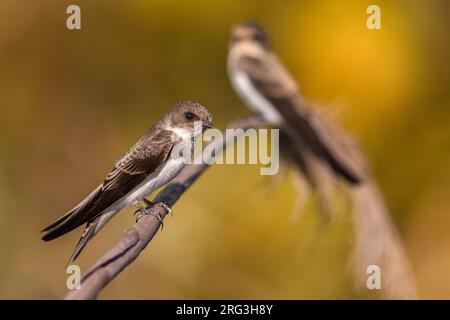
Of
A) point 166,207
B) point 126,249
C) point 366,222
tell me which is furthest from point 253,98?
point 126,249

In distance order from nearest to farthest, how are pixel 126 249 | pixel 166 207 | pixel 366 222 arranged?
pixel 126 249
pixel 166 207
pixel 366 222

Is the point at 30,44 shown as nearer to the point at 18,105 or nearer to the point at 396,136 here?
the point at 18,105

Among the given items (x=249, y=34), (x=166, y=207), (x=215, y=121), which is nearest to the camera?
(x=166, y=207)

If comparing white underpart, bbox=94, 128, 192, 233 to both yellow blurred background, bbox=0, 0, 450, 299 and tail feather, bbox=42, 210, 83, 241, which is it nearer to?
tail feather, bbox=42, 210, 83, 241

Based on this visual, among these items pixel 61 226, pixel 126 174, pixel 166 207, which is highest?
pixel 126 174

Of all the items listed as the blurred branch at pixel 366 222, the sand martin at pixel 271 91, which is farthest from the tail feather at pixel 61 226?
the sand martin at pixel 271 91

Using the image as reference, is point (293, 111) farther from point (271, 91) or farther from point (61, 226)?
point (61, 226)
